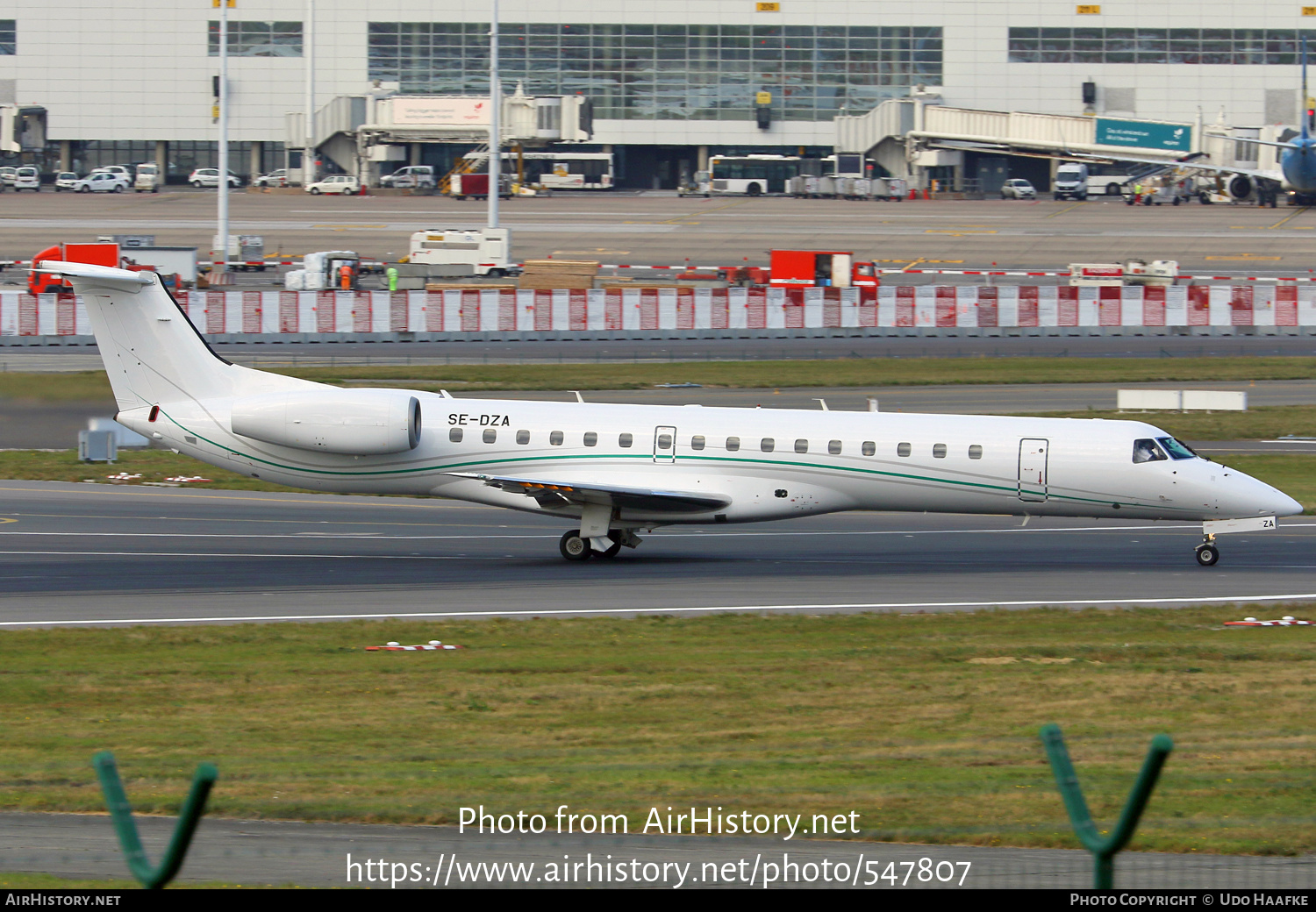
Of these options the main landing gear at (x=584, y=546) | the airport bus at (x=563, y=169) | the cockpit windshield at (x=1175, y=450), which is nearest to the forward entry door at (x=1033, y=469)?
the cockpit windshield at (x=1175, y=450)

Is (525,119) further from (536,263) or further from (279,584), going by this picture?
(279,584)

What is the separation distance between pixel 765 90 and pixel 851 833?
121m

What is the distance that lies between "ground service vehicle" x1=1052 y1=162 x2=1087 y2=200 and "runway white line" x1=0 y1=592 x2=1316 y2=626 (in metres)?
97.2

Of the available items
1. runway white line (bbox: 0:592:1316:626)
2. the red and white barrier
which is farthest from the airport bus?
runway white line (bbox: 0:592:1316:626)

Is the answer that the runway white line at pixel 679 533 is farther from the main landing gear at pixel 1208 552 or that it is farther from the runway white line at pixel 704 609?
the runway white line at pixel 704 609

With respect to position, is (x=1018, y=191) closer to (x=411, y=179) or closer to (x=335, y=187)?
(x=411, y=179)

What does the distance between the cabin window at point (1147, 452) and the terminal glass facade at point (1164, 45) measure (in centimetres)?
10407

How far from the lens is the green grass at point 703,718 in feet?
43.4

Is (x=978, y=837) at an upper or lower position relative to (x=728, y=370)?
lower

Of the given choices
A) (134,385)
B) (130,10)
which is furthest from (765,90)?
(134,385)

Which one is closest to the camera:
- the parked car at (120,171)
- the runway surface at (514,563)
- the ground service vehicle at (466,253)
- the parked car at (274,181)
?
the runway surface at (514,563)

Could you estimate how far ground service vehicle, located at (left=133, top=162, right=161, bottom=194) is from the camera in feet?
397

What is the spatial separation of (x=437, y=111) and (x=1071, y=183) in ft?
170
